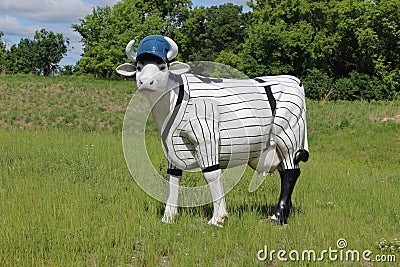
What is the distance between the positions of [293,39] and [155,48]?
2913cm

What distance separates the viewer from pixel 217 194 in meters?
4.87

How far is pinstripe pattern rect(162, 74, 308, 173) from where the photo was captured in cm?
471

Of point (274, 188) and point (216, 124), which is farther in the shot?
point (274, 188)

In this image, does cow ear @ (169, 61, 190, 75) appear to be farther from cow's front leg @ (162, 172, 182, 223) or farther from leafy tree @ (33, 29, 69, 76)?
leafy tree @ (33, 29, 69, 76)

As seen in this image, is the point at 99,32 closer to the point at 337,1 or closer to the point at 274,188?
the point at 337,1

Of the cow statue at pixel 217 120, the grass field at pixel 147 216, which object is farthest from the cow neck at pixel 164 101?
the grass field at pixel 147 216

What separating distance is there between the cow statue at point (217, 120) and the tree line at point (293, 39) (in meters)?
24.5

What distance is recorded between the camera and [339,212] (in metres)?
5.86

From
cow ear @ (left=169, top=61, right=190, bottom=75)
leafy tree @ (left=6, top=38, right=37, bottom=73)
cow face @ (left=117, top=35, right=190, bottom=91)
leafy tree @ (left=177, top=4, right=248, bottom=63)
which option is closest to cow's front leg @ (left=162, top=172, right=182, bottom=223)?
cow face @ (left=117, top=35, right=190, bottom=91)

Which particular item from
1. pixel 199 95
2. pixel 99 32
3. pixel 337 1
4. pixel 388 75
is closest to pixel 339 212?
pixel 199 95

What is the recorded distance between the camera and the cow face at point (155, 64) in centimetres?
431

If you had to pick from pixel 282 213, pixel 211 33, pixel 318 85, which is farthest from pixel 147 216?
pixel 211 33

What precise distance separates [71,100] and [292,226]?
18766mm

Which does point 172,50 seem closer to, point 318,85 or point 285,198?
point 285,198
